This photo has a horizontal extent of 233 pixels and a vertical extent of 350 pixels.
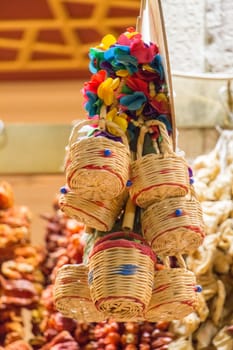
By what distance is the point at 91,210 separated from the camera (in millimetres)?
1021

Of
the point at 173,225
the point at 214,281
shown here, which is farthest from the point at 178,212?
the point at 214,281

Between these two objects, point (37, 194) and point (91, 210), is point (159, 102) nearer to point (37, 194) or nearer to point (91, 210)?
point (91, 210)

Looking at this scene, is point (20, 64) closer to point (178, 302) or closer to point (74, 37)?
point (74, 37)

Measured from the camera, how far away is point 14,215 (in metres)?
1.47

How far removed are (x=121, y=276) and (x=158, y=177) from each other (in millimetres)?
128

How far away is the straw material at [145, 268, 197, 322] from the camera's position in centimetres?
102

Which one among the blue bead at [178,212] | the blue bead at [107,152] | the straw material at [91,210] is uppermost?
the blue bead at [107,152]

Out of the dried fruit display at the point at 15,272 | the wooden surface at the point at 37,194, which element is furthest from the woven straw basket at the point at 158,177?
the wooden surface at the point at 37,194

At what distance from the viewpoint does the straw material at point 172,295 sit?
102 cm

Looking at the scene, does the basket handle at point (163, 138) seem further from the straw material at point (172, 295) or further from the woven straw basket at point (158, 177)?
the straw material at point (172, 295)

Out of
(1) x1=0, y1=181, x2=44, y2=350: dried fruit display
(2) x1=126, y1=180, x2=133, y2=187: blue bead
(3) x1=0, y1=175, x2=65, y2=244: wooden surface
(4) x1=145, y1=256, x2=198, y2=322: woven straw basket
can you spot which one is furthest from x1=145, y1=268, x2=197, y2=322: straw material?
Answer: (3) x1=0, y1=175, x2=65, y2=244: wooden surface

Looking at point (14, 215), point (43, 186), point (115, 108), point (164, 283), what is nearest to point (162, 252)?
point (164, 283)

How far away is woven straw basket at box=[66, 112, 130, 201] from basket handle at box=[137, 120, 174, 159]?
0.16ft

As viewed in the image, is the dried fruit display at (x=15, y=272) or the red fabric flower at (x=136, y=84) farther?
the dried fruit display at (x=15, y=272)
